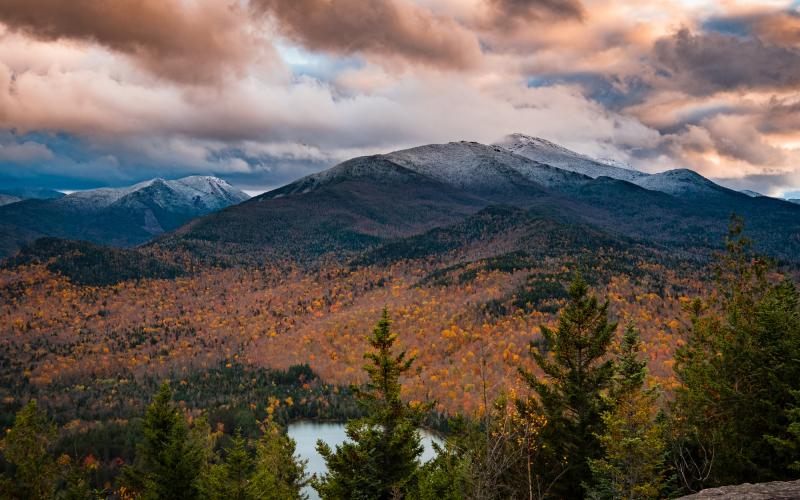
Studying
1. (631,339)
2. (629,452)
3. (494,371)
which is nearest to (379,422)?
(629,452)

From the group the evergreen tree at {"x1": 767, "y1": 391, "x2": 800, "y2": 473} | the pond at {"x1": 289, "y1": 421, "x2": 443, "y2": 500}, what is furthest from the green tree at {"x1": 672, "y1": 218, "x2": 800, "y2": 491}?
the pond at {"x1": 289, "y1": 421, "x2": 443, "y2": 500}

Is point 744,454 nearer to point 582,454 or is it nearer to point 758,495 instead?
point 582,454

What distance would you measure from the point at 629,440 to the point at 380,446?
1303 cm

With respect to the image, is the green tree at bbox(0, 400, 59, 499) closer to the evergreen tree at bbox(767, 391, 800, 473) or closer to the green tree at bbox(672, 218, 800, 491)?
the green tree at bbox(672, 218, 800, 491)

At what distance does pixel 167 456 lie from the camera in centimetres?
3784

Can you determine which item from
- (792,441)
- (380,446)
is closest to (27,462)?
(380,446)

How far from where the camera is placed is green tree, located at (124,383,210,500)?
125 feet

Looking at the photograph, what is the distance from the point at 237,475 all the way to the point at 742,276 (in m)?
42.5

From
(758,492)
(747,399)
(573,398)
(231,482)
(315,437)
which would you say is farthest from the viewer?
(315,437)

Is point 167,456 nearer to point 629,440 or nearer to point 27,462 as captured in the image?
point 27,462

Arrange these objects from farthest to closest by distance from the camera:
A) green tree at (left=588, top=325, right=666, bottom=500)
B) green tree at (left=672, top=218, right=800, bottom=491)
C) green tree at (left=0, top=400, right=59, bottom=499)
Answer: green tree at (left=0, top=400, right=59, bottom=499) < green tree at (left=672, top=218, right=800, bottom=491) < green tree at (left=588, top=325, right=666, bottom=500)

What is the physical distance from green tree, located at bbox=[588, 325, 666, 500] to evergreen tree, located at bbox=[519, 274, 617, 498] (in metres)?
1.25

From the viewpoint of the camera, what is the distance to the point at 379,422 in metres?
27.5

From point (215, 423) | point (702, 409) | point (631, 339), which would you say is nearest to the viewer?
point (631, 339)
